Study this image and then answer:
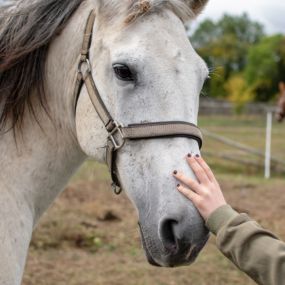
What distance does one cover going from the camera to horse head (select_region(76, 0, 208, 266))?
1840 millimetres

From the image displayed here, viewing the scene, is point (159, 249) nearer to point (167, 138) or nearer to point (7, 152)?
point (167, 138)

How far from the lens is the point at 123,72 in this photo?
2.02 m

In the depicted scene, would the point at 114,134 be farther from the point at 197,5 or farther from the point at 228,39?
the point at 228,39

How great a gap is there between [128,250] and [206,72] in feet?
12.4

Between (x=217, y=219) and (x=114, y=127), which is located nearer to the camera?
(x=217, y=219)

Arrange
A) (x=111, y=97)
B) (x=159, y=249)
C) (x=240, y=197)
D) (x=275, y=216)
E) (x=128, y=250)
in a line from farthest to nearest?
(x=240, y=197) < (x=275, y=216) < (x=128, y=250) < (x=111, y=97) < (x=159, y=249)

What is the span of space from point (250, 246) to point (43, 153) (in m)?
1.02

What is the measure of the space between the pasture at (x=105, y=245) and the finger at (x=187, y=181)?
3050 mm

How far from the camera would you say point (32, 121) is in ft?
Result: 7.52

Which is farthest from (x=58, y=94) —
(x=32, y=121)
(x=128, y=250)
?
(x=128, y=250)

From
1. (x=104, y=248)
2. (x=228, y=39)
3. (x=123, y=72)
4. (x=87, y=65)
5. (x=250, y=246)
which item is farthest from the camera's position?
(x=228, y=39)

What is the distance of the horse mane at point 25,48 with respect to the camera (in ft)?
7.40

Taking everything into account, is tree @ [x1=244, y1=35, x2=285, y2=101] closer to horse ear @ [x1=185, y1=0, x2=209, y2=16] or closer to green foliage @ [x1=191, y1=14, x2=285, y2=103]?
green foliage @ [x1=191, y1=14, x2=285, y2=103]

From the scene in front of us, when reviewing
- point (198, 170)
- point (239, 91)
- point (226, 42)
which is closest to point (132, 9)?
point (198, 170)
